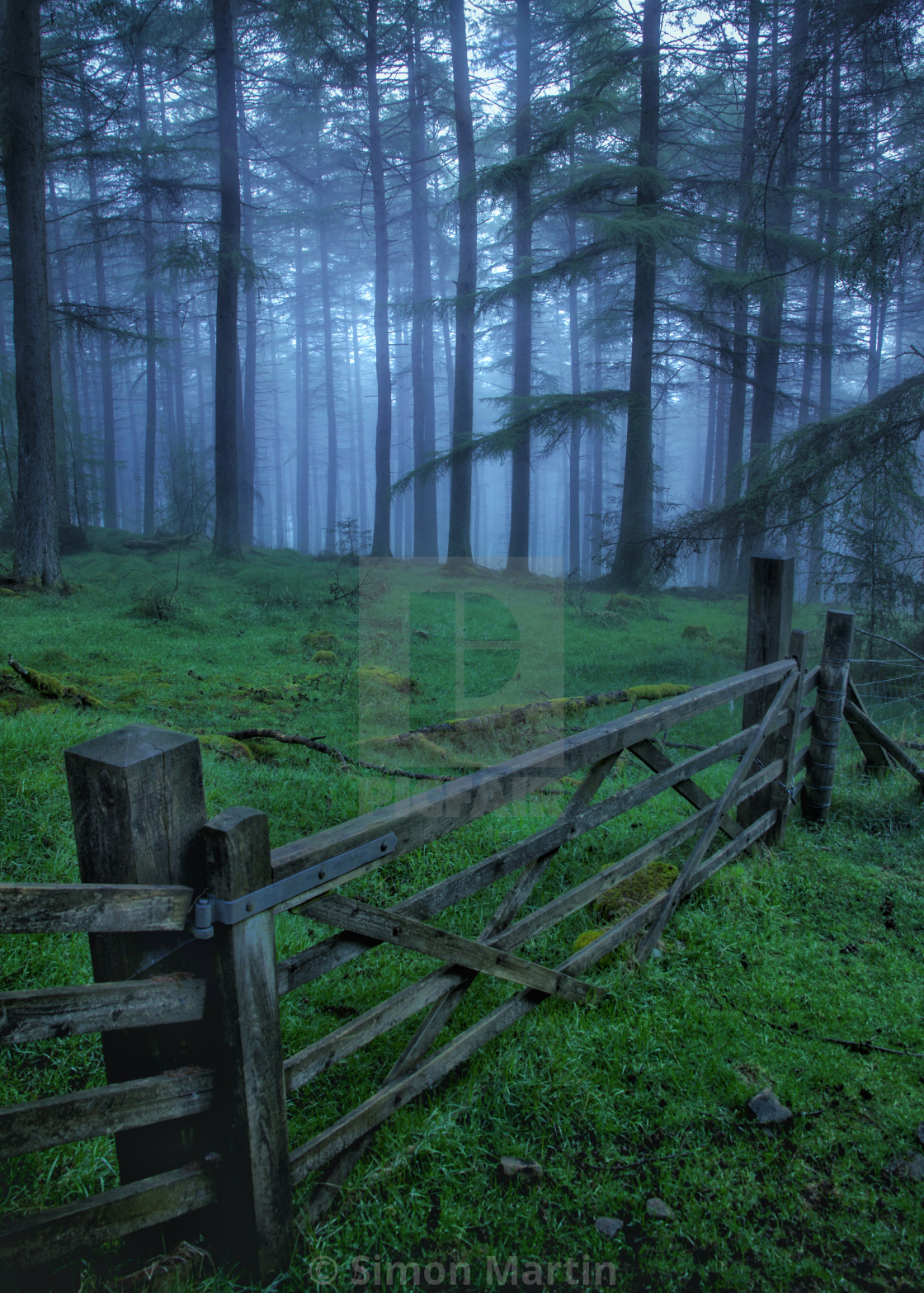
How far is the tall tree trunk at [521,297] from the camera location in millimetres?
15844

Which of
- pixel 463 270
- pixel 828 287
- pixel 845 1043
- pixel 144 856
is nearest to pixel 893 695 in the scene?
pixel 845 1043

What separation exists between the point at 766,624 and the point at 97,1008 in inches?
172

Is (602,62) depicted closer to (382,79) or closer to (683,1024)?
Answer: (382,79)

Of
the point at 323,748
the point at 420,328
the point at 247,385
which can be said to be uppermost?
the point at 420,328

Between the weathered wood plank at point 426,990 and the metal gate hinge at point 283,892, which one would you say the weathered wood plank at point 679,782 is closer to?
the weathered wood plank at point 426,990

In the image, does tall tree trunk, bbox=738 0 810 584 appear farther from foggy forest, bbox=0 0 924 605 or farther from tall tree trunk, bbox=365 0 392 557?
tall tree trunk, bbox=365 0 392 557

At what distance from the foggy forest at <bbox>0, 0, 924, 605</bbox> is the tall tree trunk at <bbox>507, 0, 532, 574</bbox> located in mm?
104

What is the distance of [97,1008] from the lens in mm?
1562

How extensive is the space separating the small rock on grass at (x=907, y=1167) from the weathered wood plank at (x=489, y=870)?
1.54 meters

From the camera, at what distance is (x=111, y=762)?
61.2 inches

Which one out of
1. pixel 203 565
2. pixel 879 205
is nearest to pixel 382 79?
pixel 203 565

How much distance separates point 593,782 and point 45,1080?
2.51 meters

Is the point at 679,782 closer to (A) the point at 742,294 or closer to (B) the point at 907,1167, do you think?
(B) the point at 907,1167

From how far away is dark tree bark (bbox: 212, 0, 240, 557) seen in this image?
16.3 metres
